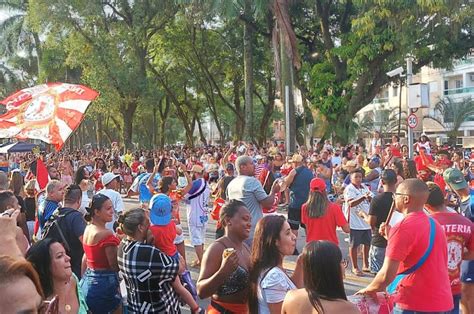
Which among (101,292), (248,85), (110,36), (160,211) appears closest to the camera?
(101,292)

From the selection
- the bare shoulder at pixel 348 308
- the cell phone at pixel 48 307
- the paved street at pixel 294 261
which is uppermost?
the cell phone at pixel 48 307

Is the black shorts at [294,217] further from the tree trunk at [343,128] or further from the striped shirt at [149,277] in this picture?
the tree trunk at [343,128]

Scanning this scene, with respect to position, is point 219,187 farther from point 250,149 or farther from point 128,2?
point 128,2

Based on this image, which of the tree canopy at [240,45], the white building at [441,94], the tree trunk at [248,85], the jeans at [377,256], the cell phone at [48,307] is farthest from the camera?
the white building at [441,94]

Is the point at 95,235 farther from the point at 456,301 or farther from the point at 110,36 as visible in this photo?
the point at 110,36

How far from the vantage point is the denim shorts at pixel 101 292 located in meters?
4.24

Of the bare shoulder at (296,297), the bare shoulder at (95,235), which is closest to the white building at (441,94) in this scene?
the bare shoulder at (95,235)

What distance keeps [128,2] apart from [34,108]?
877 inches

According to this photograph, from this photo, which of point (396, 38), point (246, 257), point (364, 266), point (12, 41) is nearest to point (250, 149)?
point (396, 38)

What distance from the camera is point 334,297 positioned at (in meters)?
2.73

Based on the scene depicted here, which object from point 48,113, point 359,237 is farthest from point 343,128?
point 48,113

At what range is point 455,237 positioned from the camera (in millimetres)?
4398

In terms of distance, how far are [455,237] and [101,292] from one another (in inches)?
114

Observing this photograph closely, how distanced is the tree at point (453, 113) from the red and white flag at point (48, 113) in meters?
36.5
